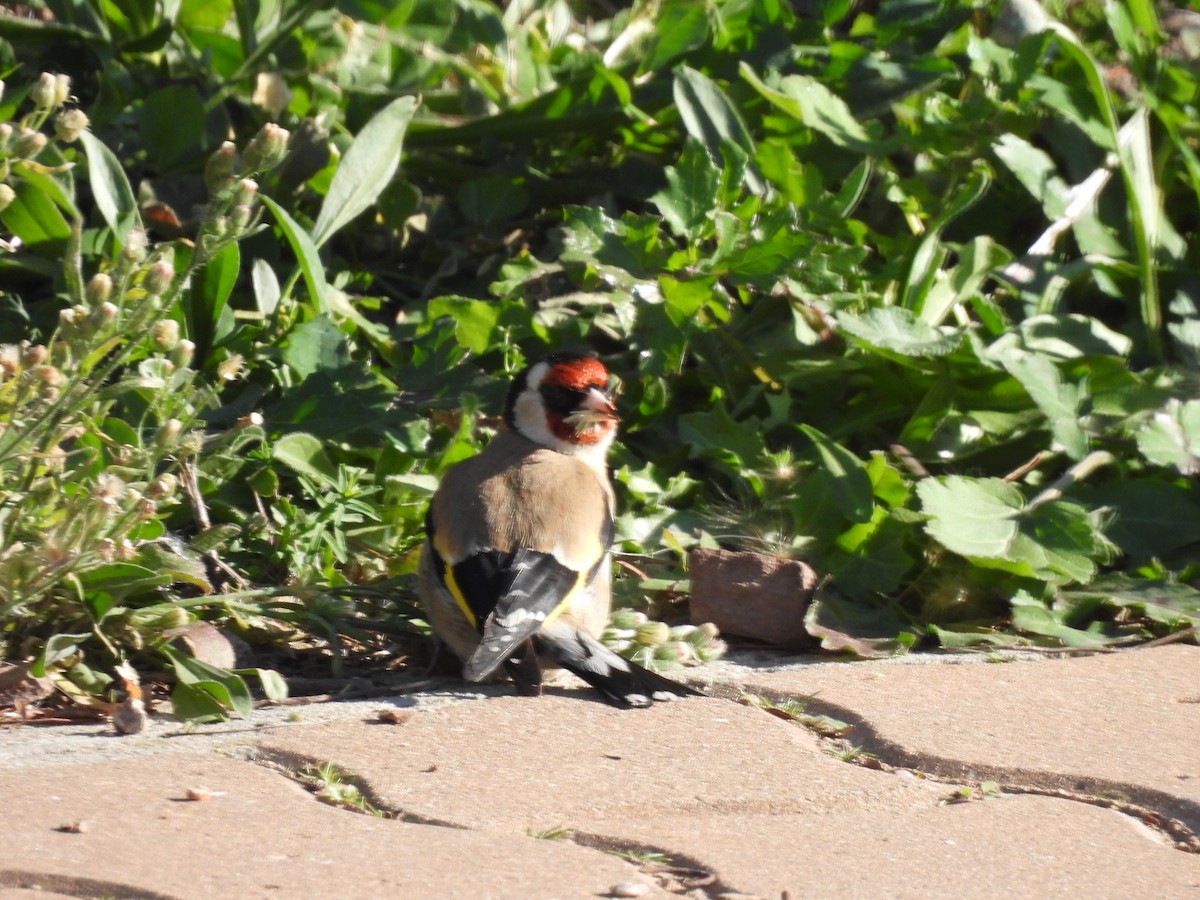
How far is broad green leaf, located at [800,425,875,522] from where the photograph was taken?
3.67m

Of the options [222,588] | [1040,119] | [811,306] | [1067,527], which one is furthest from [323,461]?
[1040,119]

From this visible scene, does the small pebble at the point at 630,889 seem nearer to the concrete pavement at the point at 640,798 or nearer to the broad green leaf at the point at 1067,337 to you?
the concrete pavement at the point at 640,798

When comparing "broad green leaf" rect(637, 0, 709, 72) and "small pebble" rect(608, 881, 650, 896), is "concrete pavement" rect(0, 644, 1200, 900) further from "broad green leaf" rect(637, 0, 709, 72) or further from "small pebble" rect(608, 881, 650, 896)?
"broad green leaf" rect(637, 0, 709, 72)

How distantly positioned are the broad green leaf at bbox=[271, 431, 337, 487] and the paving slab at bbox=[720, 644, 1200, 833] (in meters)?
1.14

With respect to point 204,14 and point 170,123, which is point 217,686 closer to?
point 170,123

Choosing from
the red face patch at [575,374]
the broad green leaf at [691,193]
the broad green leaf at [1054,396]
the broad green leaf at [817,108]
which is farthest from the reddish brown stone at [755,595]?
the broad green leaf at [817,108]

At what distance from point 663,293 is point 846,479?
709mm

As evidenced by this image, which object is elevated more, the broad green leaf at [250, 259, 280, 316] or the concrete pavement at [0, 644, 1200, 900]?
the broad green leaf at [250, 259, 280, 316]

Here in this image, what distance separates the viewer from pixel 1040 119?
15.3 feet

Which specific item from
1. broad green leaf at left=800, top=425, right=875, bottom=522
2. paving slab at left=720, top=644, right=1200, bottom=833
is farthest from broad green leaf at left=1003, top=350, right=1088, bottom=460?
paving slab at left=720, top=644, right=1200, bottom=833

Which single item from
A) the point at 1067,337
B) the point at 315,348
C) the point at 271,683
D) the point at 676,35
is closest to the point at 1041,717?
the point at 271,683

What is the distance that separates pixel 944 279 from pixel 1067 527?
3.11 ft

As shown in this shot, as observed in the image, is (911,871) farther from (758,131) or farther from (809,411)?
(758,131)

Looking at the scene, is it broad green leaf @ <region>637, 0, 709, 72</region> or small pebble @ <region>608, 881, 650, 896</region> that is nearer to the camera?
small pebble @ <region>608, 881, 650, 896</region>
